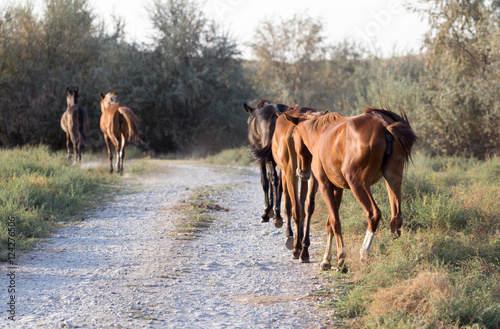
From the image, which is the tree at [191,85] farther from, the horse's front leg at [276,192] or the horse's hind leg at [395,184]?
the horse's hind leg at [395,184]

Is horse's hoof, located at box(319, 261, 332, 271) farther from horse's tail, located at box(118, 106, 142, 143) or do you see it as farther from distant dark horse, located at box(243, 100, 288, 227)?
horse's tail, located at box(118, 106, 142, 143)

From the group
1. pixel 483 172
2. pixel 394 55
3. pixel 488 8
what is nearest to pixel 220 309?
pixel 483 172

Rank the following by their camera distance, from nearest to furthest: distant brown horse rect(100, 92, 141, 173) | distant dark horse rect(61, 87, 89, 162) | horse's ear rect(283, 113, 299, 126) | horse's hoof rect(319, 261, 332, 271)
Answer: horse's hoof rect(319, 261, 332, 271) → horse's ear rect(283, 113, 299, 126) → distant brown horse rect(100, 92, 141, 173) → distant dark horse rect(61, 87, 89, 162)

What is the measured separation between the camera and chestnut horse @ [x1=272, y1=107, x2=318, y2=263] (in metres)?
6.20

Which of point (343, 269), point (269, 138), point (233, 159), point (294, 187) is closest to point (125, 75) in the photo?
point (233, 159)

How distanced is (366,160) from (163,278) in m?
2.50

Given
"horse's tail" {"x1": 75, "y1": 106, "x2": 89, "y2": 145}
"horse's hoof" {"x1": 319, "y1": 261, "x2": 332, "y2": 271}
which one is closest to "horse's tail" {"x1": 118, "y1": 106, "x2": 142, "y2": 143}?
"horse's tail" {"x1": 75, "y1": 106, "x2": 89, "y2": 145}

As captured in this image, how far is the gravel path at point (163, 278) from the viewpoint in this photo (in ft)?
14.2

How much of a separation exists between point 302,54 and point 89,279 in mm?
34854

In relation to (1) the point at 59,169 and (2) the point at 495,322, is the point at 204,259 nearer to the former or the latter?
(2) the point at 495,322

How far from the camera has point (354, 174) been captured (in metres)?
5.19

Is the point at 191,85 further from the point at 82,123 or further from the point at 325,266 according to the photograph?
the point at 325,266

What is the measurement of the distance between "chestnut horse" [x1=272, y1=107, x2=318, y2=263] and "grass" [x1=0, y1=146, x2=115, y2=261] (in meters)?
3.49

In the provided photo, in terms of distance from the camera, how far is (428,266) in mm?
4953
